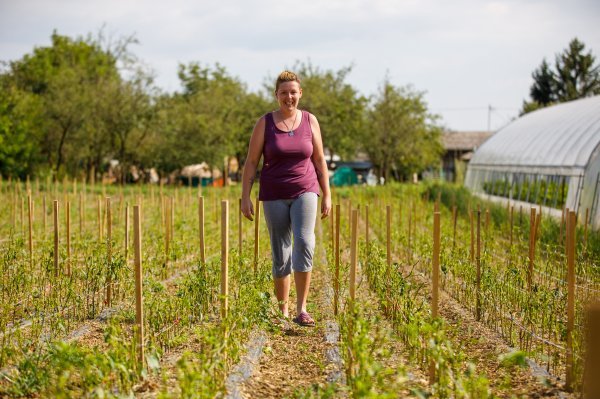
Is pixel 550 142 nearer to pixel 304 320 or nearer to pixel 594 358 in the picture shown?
pixel 304 320

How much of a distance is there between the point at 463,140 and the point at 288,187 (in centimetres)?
4204

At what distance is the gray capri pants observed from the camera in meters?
4.11

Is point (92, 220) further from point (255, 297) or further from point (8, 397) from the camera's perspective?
point (8, 397)

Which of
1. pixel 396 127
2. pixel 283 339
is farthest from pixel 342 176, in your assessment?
pixel 283 339

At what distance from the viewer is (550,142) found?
13.1 meters

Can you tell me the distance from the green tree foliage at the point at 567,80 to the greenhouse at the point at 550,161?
22857 mm

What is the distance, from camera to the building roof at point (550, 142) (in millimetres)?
11211

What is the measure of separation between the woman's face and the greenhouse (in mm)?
5095

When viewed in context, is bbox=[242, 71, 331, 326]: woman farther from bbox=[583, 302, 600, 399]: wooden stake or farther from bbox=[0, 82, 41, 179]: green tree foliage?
bbox=[0, 82, 41, 179]: green tree foliage

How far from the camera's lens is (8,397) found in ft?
9.36

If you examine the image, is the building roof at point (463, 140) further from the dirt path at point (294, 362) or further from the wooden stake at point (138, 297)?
the wooden stake at point (138, 297)

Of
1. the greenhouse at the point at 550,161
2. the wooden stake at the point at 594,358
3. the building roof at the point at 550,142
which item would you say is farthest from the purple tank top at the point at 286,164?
the building roof at the point at 550,142

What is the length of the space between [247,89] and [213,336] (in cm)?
3501

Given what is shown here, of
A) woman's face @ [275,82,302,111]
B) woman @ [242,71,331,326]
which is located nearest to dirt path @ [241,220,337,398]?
A: woman @ [242,71,331,326]
